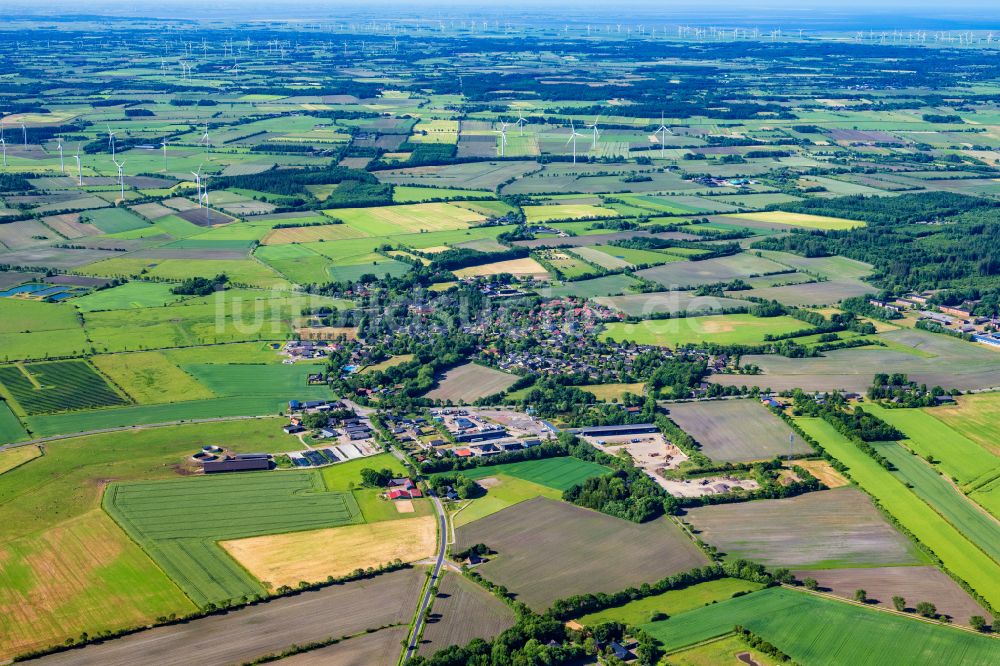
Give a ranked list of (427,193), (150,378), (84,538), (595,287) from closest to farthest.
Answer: (84,538) < (150,378) < (595,287) < (427,193)

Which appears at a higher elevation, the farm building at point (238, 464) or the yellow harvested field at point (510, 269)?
the farm building at point (238, 464)

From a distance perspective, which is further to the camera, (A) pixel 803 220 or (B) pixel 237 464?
(A) pixel 803 220

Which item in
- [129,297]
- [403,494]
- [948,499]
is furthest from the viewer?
[129,297]

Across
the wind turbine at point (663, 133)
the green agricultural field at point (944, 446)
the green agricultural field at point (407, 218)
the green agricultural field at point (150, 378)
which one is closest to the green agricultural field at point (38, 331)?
the green agricultural field at point (150, 378)

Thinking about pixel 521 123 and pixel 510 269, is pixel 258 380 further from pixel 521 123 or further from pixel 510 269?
pixel 521 123

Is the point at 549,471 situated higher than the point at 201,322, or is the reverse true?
the point at 549,471

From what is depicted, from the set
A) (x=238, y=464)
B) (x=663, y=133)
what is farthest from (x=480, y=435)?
(x=663, y=133)

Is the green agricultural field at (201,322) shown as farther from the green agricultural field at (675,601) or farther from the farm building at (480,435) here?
the green agricultural field at (675,601)

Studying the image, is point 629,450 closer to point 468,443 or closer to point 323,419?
point 468,443
